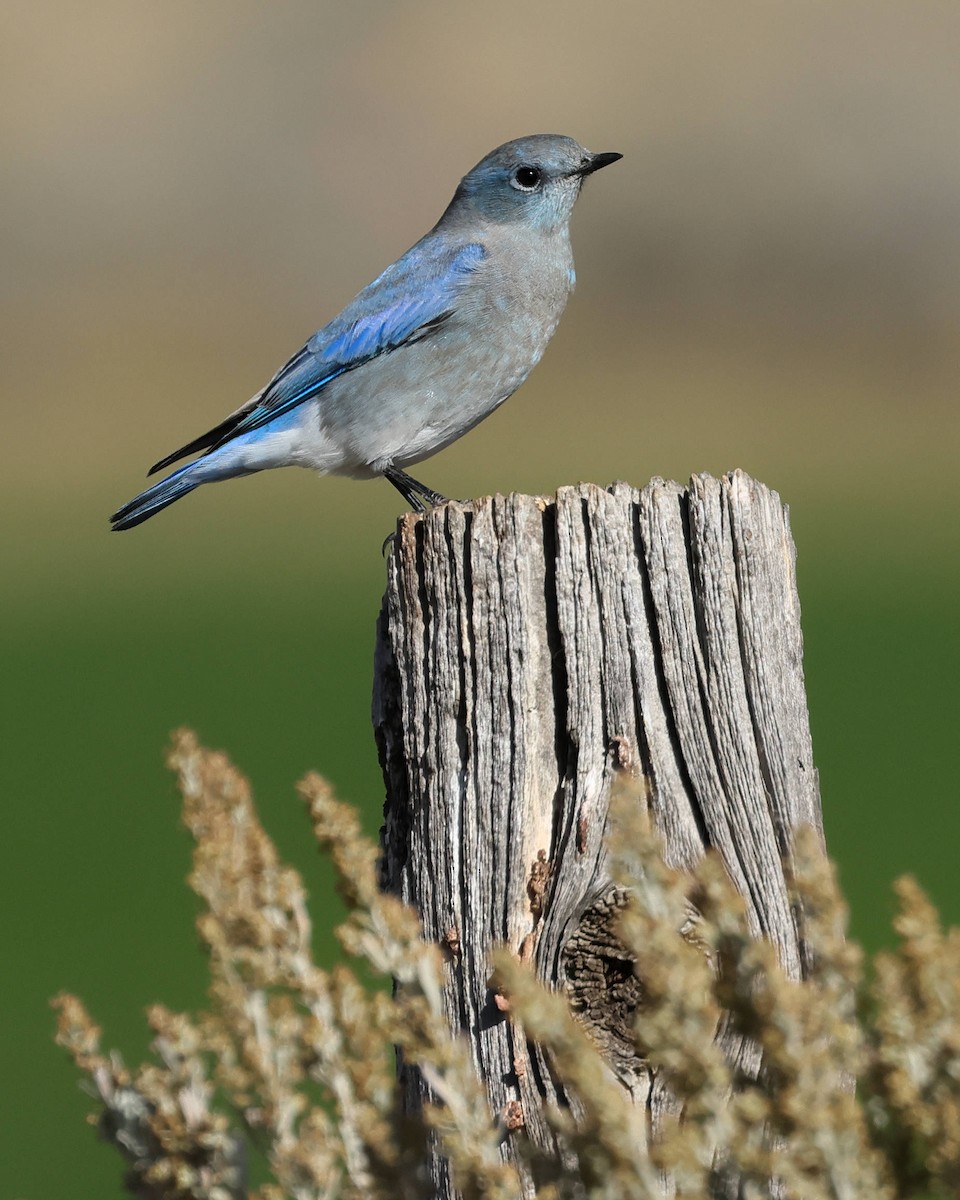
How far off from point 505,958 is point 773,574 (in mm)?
1305

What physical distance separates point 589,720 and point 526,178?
412 centimetres

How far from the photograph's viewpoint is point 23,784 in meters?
15.0

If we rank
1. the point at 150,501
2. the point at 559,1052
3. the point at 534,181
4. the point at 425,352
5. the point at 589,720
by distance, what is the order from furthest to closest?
the point at 534,181 < the point at 150,501 < the point at 425,352 < the point at 589,720 < the point at 559,1052

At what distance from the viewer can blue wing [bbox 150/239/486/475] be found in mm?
6762

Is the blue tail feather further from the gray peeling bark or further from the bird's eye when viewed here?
the gray peeling bark

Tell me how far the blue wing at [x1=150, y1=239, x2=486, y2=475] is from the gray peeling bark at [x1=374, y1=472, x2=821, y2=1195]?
121 inches

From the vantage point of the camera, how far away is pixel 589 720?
3596 millimetres

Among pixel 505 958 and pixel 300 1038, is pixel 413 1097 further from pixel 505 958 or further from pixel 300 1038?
pixel 505 958

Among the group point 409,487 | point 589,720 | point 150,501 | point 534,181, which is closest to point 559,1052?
point 589,720

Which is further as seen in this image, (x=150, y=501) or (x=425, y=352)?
(x=150, y=501)

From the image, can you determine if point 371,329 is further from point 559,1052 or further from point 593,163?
point 559,1052

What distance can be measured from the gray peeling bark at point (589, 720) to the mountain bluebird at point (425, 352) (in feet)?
9.33

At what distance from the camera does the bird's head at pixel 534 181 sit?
718cm

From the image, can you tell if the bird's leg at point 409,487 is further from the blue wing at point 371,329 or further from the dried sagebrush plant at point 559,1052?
the dried sagebrush plant at point 559,1052
